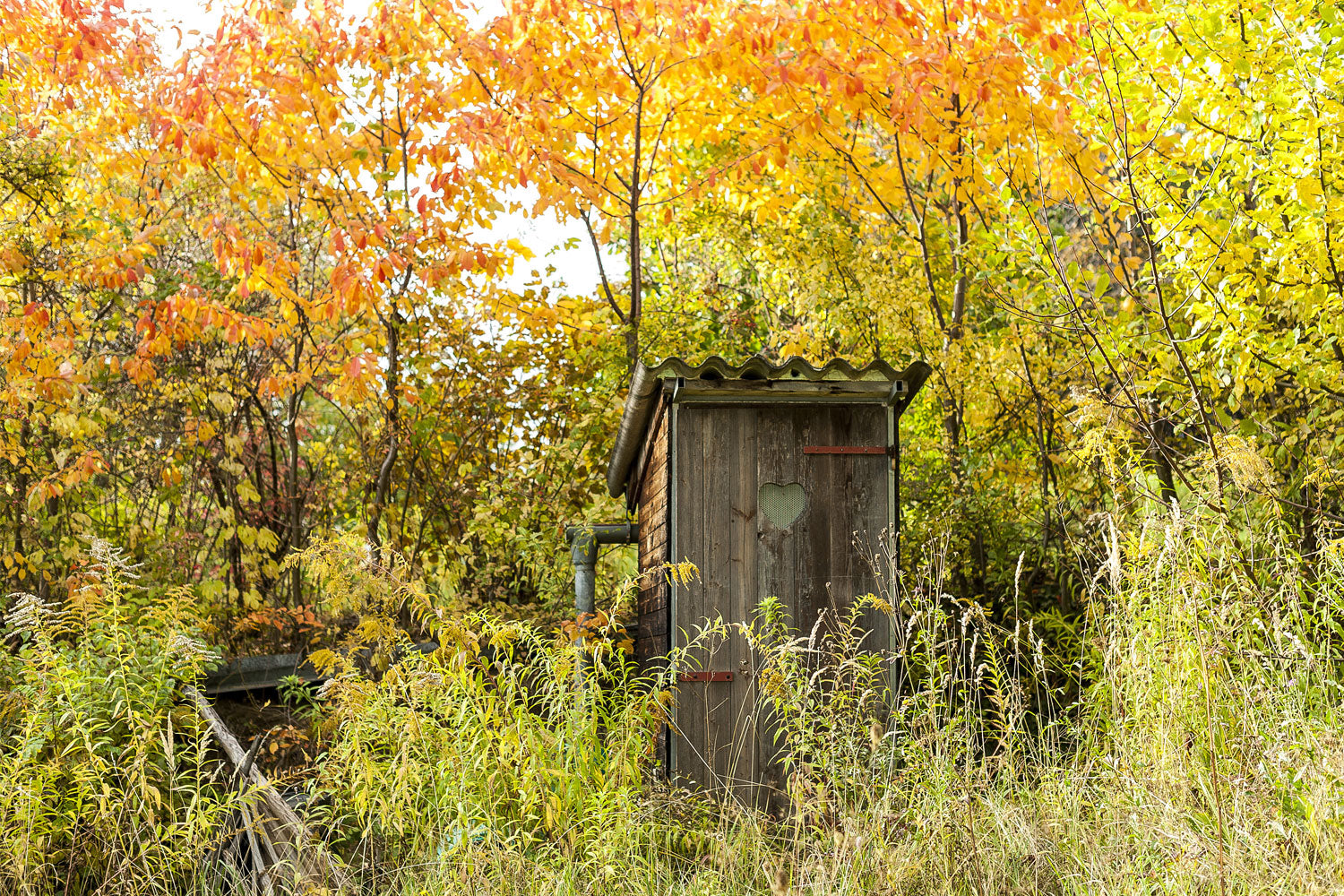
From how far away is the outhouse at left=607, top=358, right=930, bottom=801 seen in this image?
16.8 ft

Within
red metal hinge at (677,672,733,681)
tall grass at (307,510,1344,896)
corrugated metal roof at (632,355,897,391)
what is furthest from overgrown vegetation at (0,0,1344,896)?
corrugated metal roof at (632,355,897,391)

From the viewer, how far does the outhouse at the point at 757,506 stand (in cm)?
512

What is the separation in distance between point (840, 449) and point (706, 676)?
1347 mm

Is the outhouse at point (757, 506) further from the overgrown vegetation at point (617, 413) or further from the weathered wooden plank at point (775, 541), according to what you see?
the overgrown vegetation at point (617, 413)

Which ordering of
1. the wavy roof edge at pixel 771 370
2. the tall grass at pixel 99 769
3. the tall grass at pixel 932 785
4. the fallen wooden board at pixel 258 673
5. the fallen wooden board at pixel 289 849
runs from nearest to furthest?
the tall grass at pixel 932 785
the fallen wooden board at pixel 289 849
the tall grass at pixel 99 769
the wavy roof edge at pixel 771 370
the fallen wooden board at pixel 258 673

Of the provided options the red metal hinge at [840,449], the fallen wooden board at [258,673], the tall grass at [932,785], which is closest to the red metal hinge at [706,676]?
the tall grass at [932,785]

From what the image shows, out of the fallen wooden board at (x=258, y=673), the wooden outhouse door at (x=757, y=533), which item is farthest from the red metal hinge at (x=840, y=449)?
the fallen wooden board at (x=258, y=673)

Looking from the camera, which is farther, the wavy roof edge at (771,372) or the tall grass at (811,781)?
the wavy roof edge at (771,372)

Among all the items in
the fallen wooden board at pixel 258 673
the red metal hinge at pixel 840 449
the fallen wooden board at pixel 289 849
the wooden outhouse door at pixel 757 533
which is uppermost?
the red metal hinge at pixel 840 449

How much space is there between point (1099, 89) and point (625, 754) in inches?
156

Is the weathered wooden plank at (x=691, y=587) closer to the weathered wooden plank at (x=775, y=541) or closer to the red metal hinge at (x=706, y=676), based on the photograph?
the red metal hinge at (x=706, y=676)

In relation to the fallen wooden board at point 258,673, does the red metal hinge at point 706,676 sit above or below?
above

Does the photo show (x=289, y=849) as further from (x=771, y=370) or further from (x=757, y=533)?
(x=771, y=370)

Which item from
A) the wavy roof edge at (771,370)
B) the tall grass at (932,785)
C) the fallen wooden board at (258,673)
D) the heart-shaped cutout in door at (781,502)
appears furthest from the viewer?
the fallen wooden board at (258,673)
